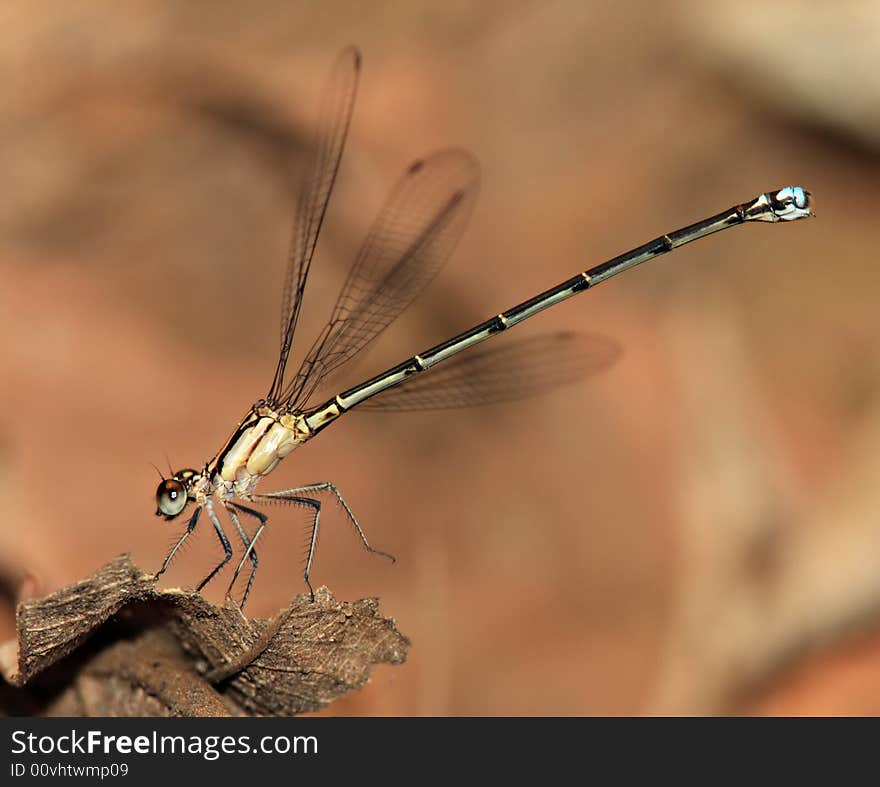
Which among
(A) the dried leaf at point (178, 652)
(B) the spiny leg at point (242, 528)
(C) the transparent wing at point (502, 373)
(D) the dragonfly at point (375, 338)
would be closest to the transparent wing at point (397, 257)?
(D) the dragonfly at point (375, 338)

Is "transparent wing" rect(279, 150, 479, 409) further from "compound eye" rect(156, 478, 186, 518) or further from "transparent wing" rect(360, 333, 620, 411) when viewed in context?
"compound eye" rect(156, 478, 186, 518)

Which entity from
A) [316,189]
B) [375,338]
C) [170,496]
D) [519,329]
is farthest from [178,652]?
[519,329]

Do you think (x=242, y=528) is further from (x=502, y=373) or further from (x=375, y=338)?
(x=502, y=373)

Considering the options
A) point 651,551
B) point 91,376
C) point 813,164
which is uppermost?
point 813,164

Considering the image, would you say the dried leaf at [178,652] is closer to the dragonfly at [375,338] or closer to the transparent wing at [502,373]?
the dragonfly at [375,338]
